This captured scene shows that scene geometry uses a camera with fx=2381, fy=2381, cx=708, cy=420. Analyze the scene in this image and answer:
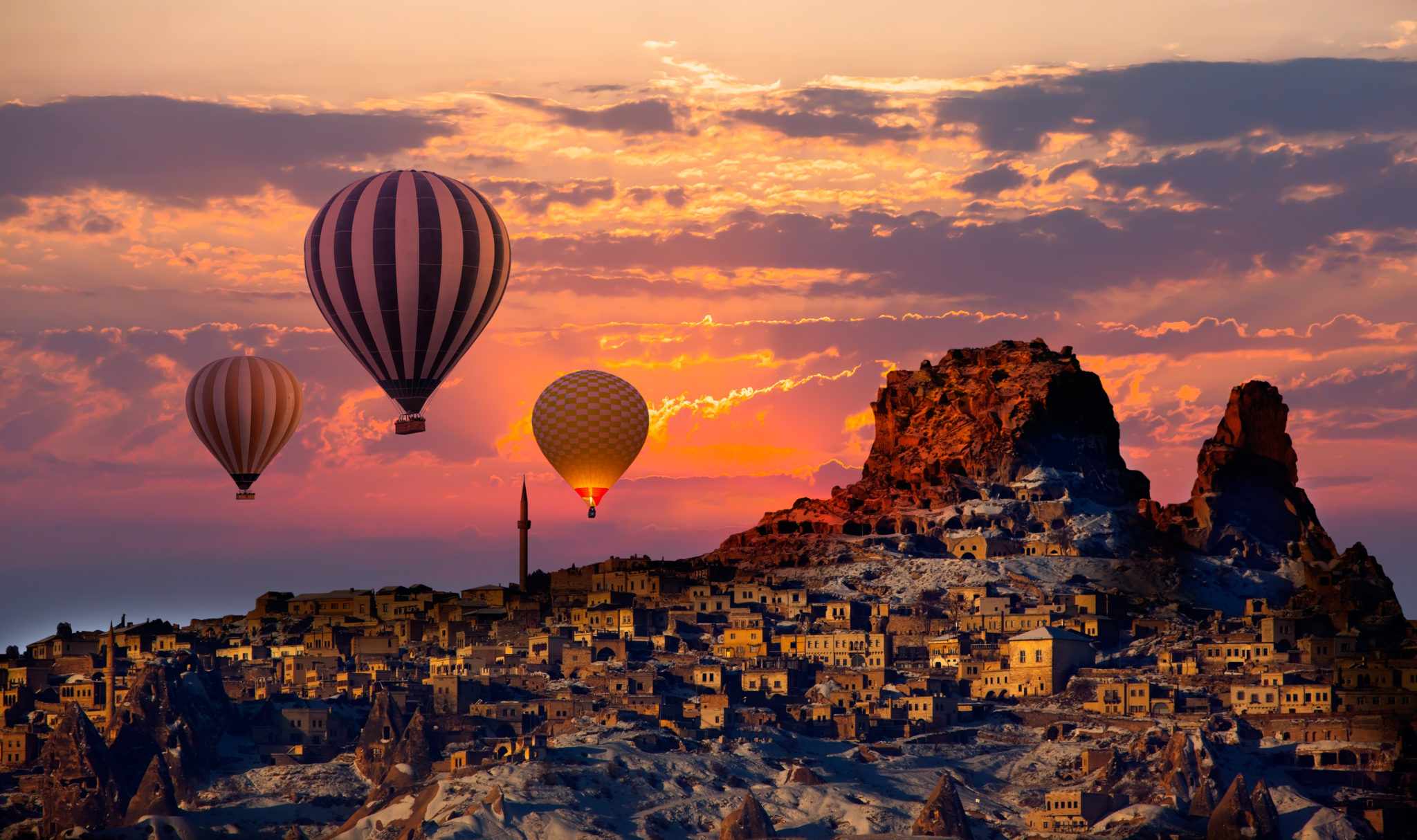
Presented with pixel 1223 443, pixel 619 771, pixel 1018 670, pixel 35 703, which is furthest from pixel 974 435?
pixel 35 703

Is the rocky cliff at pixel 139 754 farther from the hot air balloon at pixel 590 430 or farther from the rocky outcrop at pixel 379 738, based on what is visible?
the hot air balloon at pixel 590 430

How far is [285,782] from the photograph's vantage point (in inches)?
5251

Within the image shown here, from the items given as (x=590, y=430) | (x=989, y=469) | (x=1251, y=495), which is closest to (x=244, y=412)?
(x=590, y=430)

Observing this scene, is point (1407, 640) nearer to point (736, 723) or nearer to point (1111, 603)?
point (1111, 603)

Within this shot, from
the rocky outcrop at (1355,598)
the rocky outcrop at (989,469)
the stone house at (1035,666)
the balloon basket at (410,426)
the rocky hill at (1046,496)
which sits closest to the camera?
the balloon basket at (410,426)

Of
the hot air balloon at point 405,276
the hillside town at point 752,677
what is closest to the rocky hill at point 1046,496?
the hillside town at point 752,677

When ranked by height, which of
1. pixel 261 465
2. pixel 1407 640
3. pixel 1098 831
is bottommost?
pixel 1098 831

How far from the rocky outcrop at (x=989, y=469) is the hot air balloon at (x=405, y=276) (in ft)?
223

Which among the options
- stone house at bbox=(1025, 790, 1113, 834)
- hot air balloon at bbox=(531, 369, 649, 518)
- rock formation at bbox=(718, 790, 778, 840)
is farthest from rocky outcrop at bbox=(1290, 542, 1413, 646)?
hot air balloon at bbox=(531, 369, 649, 518)

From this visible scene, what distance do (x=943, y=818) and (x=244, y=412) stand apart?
135 ft

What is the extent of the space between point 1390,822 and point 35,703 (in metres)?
80.0

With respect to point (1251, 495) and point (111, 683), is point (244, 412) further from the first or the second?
point (1251, 495)

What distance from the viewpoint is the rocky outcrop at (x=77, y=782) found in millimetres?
131000

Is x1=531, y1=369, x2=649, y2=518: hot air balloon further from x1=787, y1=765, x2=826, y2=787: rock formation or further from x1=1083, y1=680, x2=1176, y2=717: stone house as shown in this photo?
x1=1083, y1=680, x2=1176, y2=717: stone house
